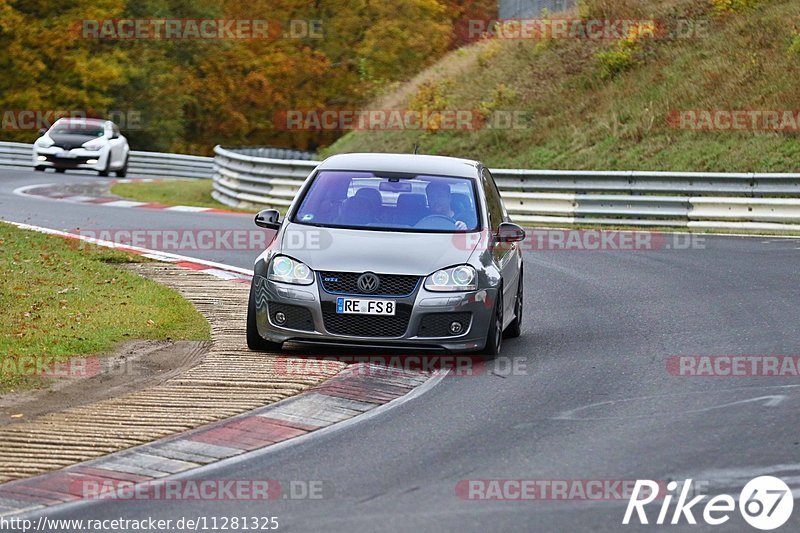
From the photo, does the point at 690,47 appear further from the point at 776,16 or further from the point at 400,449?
the point at 400,449

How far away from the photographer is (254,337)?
1144 cm

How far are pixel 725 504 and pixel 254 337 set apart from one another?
17.2 feet

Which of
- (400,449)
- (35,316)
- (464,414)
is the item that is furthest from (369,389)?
(35,316)

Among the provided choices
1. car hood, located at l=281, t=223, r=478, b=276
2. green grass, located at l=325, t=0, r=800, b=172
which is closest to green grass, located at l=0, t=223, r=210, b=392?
car hood, located at l=281, t=223, r=478, b=276

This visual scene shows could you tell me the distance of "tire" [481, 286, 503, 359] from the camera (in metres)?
11.3

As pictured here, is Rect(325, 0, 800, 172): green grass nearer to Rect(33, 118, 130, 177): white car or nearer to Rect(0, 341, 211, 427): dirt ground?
Rect(33, 118, 130, 177): white car

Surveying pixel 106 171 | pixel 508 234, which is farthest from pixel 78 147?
pixel 508 234

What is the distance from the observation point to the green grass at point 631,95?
29125 mm

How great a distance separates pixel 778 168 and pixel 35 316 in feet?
56.9

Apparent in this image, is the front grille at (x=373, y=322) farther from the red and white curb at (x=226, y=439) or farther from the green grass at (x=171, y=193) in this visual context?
the green grass at (x=171, y=193)

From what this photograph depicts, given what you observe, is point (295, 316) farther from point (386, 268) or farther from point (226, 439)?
point (226, 439)

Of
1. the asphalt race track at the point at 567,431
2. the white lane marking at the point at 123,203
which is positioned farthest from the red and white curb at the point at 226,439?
the white lane marking at the point at 123,203

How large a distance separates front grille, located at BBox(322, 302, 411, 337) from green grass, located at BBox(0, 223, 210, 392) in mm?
1780

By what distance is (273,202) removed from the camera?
28578 mm
